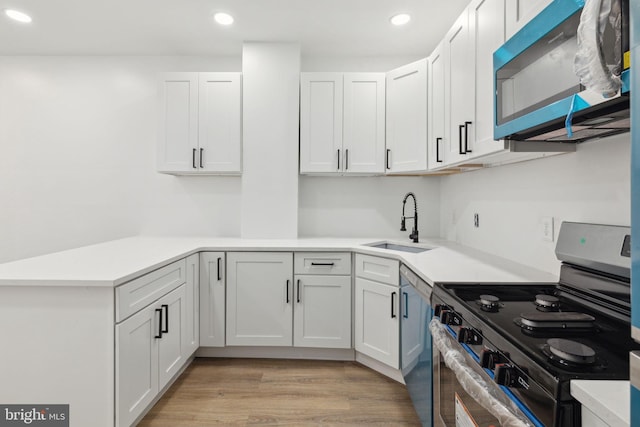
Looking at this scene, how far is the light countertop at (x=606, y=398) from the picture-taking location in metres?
0.55

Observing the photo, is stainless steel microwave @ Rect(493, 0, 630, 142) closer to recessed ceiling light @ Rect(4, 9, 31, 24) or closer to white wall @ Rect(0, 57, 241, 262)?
white wall @ Rect(0, 57, 241, 262)

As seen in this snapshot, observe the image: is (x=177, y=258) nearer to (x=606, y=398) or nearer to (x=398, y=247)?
(x=398, y=247)

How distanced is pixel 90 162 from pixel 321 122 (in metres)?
2.31

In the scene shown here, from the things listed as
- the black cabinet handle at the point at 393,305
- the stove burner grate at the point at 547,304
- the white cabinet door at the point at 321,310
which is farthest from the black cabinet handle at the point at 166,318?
the stove burner grate at the point at 547,304

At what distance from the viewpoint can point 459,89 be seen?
6.32 feet

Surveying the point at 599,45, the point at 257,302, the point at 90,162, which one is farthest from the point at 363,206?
the point at 90,162

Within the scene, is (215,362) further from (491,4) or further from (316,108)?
(491,4)

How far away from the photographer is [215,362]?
2.62 meters

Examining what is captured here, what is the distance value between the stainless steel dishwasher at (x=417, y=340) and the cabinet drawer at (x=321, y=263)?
0.53 m

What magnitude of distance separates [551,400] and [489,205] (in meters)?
1.76

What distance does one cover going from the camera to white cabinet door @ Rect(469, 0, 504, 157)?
4.90ft

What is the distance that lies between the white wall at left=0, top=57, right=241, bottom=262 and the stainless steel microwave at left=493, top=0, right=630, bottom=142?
2519mm

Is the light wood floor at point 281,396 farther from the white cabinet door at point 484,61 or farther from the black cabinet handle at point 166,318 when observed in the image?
the white cabinet door at point 484,61

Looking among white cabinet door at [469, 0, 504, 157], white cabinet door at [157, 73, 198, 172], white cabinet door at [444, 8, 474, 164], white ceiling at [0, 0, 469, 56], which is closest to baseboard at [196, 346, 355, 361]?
white cabinet door at [157, 73, 198, 172]
